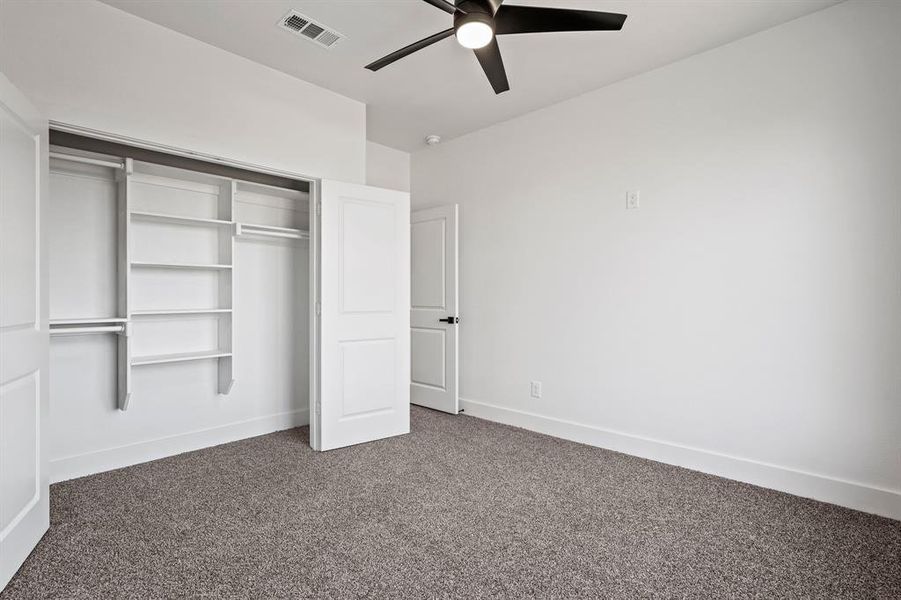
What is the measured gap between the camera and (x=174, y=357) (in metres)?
3.24

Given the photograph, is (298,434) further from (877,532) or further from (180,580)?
(877,532)

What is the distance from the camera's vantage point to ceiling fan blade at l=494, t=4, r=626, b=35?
1.95 m

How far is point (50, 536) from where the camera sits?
218 cm

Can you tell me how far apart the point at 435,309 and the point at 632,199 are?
2.14 meters

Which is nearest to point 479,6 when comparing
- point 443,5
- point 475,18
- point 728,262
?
point 475,18

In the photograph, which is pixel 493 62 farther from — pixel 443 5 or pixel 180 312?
pixel 180 312

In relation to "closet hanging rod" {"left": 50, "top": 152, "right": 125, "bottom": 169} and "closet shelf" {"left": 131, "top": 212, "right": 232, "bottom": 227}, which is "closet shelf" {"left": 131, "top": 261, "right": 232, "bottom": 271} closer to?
"closet shelf" {"left": 131, "top": 212, "right": 232, "bottom": 227}

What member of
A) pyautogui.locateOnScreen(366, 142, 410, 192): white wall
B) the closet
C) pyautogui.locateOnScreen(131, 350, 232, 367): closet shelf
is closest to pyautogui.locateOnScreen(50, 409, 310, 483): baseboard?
the closet

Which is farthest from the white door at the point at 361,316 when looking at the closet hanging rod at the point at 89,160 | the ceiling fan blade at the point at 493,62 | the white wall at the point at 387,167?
the ceiling fan blade at the point at 493,62

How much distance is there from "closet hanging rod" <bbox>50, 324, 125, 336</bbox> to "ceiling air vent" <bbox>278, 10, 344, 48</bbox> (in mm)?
2134

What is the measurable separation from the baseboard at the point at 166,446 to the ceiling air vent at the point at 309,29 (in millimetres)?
2872

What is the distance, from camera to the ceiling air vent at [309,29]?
2695 millimetres

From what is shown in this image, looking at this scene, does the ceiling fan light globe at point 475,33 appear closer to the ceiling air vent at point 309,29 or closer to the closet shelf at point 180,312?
the ceiling air vent at point 309,29

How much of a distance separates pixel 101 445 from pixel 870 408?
15.1 feet
